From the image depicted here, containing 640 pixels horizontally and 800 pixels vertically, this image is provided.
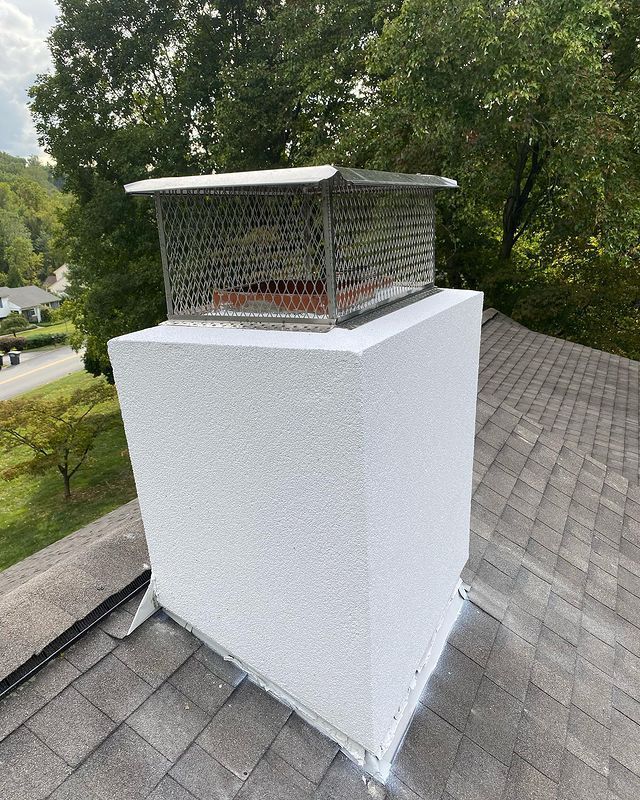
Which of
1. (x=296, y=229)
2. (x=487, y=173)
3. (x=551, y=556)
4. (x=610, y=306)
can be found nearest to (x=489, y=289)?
(x=610, y=306)

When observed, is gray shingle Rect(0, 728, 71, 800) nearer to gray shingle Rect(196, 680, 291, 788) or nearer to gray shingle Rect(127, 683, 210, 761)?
gray shingle Rect(127, 683, 210, 761)

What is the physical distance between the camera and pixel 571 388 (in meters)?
8.21

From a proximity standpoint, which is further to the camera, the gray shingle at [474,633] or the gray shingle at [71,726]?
the gray shingle at [474,633]

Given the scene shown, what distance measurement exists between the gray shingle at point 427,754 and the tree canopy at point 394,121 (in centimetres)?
930

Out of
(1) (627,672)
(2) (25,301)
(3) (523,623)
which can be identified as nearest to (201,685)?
(3) (523,623)

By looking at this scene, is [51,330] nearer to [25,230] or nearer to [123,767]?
[25,230]

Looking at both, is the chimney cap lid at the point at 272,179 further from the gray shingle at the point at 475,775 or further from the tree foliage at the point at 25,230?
the tree foliage at the point at 25,230

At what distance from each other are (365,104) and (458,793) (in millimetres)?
14160

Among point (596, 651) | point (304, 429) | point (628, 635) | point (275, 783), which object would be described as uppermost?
point (304, 429)

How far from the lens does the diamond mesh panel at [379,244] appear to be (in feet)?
5.62

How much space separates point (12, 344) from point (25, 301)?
13.8 meters

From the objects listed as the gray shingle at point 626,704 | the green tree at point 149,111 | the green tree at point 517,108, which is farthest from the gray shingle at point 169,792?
the green tree at point 149,111

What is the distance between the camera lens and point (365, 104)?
12.9 meters

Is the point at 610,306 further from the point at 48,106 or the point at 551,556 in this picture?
the point at 48,106
